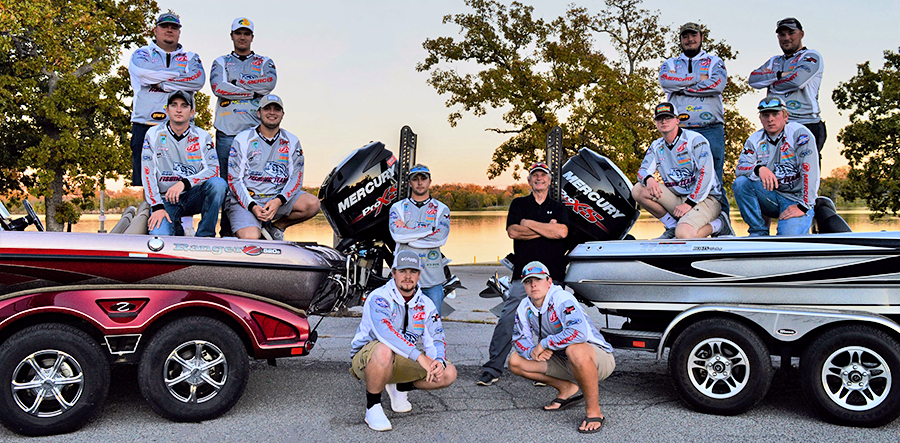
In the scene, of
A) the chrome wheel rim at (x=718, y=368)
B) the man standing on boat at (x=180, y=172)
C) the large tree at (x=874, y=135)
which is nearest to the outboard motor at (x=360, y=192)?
the man standing on boat at (x=180, y=172)

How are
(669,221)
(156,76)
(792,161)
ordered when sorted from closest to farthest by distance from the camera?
(792,161)
(669,221)
(156,76)

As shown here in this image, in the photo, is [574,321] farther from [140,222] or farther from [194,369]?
[140,222]

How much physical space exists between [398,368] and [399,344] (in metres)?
0.17

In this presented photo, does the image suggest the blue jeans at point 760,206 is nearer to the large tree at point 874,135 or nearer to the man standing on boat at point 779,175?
the man standing on boat at point 779,175

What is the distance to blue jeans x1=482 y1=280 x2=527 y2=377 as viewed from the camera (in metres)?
5.52

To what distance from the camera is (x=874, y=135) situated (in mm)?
20656

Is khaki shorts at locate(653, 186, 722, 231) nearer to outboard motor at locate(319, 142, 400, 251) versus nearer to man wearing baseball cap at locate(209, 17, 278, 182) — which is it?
outboard motor at locate(319, 142, 400, 251)

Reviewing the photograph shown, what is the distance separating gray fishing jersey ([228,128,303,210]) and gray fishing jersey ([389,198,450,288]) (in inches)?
38.1

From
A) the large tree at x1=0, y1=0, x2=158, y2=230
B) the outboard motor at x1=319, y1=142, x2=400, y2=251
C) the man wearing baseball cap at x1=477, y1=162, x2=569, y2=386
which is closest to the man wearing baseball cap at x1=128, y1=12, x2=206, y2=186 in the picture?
the outboard motor at x1=319, y1=142, x2=400, y2=251

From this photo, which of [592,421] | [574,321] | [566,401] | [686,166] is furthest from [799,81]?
[592,421]

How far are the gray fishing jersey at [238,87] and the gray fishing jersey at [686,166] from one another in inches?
140

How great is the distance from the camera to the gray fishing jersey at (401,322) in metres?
4.44

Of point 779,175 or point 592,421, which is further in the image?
point 779,175

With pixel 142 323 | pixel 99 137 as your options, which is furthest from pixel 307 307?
pixel 99 137
